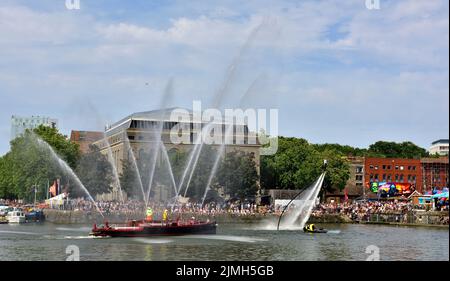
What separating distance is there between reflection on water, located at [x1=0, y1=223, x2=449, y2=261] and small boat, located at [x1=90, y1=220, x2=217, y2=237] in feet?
4.12

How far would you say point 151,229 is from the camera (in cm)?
6906

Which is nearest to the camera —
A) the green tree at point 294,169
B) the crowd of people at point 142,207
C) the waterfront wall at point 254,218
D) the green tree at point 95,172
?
the crowd of people at point 142,207

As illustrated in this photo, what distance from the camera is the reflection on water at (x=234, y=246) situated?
53031 mm

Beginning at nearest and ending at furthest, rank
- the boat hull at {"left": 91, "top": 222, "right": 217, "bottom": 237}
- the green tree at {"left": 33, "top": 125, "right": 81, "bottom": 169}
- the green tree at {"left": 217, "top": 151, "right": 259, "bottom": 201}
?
the boat hull at {"left": 91, "top": 222, "right": 217, "bottom": 237} < the green tree at {"left": 217, "top": 151, "right": 259, "bottom": 201} < the green tree at {"left": 33, "top": 125, "right": 81, "bottom": 169}

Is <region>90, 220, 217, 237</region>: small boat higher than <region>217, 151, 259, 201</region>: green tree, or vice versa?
<region>217, 151, 259, 201</region>: green tree

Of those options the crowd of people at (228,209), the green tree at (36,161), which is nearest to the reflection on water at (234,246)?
the crowd of people at (228,209)

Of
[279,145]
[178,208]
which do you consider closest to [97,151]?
[178,208]

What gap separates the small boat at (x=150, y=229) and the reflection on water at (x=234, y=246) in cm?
126

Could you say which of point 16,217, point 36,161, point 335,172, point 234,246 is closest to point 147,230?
point 234,246

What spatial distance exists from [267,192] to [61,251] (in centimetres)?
10814

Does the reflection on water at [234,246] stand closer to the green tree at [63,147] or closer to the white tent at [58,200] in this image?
the white tent at [58,200]

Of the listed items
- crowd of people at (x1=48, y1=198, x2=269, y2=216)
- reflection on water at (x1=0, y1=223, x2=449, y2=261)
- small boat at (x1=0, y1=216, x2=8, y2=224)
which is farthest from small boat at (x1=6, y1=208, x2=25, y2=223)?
reflection on water at (x1=0, y1=223, x2=449, y2=261)

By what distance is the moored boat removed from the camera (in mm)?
68000

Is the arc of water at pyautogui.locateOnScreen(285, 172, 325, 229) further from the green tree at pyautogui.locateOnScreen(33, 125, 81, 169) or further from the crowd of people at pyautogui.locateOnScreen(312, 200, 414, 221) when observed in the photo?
the green tree at pyautogui.locateOnScreen(33, 125, 81, 169)
